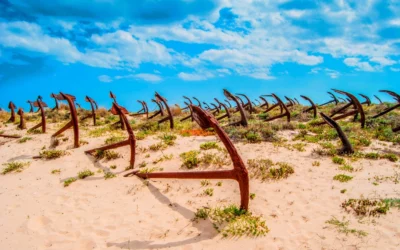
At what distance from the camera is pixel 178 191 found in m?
6.27

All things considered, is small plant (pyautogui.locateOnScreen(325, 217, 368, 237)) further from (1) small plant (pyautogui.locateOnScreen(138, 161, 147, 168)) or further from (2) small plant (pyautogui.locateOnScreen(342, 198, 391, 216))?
(1) small plant (pyautogui.locateOnScreen(138, 161, 147, 168))

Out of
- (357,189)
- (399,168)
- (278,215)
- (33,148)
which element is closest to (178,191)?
(278,215)

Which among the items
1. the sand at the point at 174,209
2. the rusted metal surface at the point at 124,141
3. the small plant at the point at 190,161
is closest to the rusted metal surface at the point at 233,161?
the sand at the point at 174,209

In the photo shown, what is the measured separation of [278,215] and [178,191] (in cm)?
232

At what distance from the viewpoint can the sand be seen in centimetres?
424

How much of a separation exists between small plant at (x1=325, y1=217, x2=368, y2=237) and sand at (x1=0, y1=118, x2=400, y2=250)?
72 mm

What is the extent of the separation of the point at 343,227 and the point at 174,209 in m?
3.00

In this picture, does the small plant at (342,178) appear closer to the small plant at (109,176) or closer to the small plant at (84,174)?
the small plant at (109,176)

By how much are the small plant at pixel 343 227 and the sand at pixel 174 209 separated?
0.07m

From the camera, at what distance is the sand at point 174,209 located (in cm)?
424

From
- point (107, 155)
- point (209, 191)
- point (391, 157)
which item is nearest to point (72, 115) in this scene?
point (107, 155)

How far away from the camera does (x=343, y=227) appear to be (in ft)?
14.2

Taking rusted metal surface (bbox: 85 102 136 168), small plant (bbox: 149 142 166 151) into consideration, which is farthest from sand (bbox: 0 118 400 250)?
small plant (bbox: 149 142 166 151)

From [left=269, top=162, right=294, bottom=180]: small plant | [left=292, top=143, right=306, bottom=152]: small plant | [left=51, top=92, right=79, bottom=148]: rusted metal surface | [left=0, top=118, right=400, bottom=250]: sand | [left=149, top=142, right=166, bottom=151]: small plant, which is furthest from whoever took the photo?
[left=51, top=92, right=79, bottom=148]: rusted metal surface
